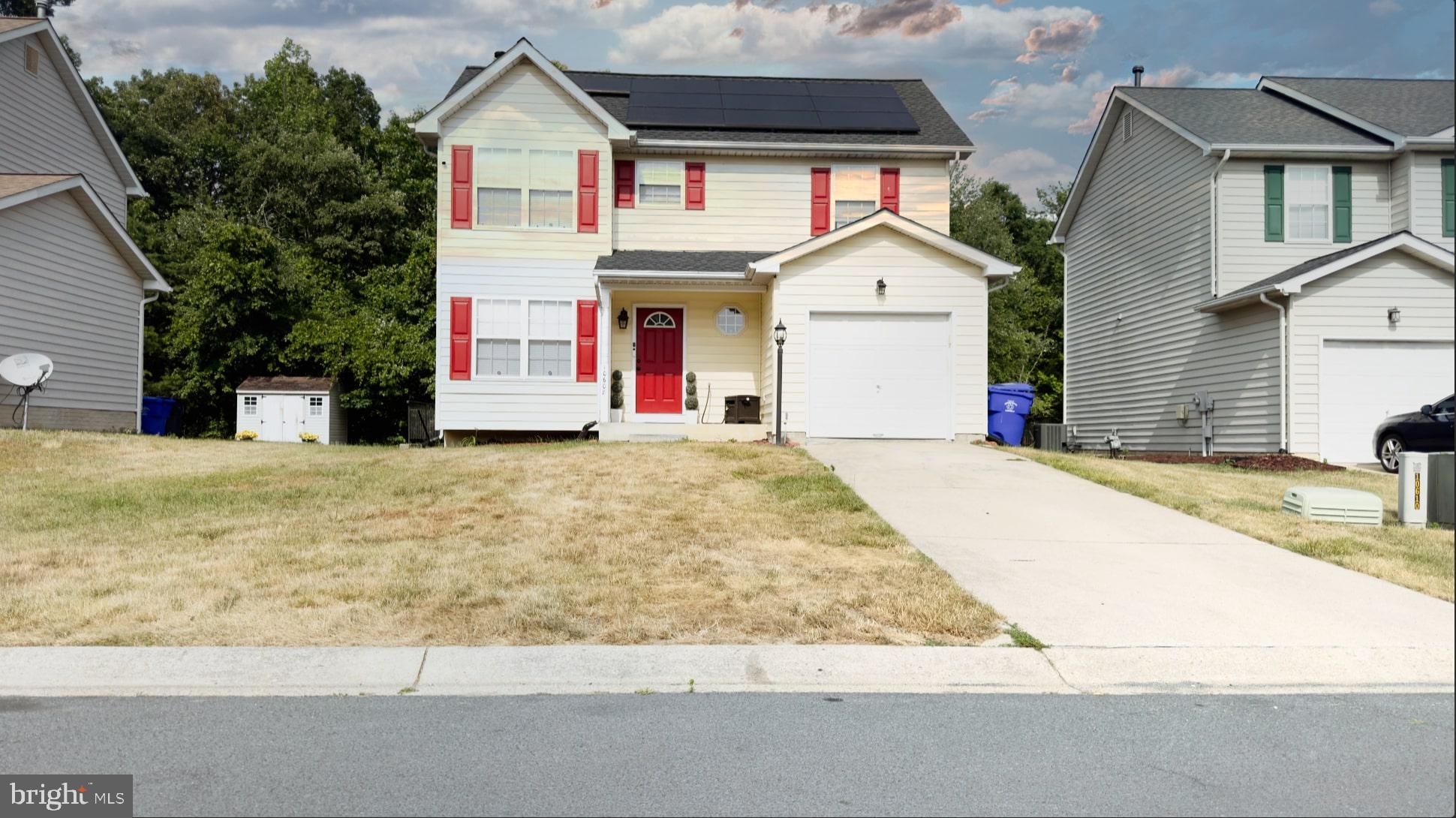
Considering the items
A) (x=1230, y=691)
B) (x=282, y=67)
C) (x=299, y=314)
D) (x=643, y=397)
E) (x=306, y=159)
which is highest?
(x=282, y=67)

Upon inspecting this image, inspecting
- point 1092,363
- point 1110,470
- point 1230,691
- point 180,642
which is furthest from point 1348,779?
point 1092,363

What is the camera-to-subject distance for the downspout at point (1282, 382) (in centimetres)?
1478

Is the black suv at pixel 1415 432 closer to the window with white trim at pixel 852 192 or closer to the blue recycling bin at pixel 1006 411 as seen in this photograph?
the blue recycling bin at pixel 1006 411

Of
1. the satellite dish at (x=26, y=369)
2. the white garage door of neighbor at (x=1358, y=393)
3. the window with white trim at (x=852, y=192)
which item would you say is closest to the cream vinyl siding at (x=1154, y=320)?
the white garage door of neighbor at (x=1358, y=393)

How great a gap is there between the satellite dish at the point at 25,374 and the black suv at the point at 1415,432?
1905 cm

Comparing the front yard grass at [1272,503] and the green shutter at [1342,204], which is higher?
the green shutter at [1342,204]

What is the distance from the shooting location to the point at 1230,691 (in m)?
5.38

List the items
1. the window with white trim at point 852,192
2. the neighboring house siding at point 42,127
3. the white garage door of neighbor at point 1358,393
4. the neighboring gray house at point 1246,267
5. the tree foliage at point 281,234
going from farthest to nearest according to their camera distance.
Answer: the tree foliage at point 281,234 < the window with white trim at point 852,192 < the neighboring house siding at point 42,127 < the neighboring gray house at point 1246,267 < the white garage door of neighbor at point 1358,393

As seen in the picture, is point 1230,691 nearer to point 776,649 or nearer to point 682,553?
point 776,649

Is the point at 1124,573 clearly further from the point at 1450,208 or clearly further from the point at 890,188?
the point at 890,188

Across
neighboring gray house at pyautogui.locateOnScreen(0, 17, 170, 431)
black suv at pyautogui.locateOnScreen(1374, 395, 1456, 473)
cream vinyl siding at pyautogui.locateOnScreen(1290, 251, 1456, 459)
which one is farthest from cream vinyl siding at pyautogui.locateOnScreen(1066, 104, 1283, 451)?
neighboring gray house at pyautogui.locateOnScreen(0, 17, 170, 431)

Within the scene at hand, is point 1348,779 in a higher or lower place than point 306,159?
lower

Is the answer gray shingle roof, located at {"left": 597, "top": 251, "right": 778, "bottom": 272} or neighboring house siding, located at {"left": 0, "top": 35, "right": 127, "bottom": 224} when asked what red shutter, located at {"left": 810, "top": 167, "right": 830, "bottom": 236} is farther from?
neighboring house siding, located at {"left": 0, "top": 35, "right": 127, "bottom": 224}

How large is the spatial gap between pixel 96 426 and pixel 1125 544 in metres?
19.0
